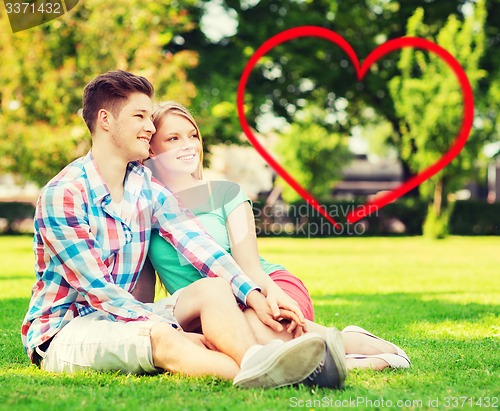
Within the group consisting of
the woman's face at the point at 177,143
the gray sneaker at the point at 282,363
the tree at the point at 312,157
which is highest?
the woman's face at the point at 177,143

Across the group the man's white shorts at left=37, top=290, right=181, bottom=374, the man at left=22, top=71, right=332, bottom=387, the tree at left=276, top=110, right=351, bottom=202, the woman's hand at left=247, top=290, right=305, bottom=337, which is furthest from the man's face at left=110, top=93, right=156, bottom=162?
the tree at left=276, top=110, right=351, bottom=202

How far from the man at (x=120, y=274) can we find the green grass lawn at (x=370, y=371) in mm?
98

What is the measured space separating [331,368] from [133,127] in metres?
1.59

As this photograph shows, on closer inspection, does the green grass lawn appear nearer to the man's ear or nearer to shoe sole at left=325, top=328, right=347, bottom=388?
shoe sole at left=325, top=328, right=347, bottom=388

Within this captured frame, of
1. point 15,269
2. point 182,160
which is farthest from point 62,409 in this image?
point 15,269

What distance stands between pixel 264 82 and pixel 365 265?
54.5 ft

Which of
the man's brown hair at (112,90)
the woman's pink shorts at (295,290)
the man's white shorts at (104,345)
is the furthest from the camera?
the woman's pink shorts at (295,290)

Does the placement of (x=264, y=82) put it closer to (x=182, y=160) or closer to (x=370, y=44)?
(x=370, y=44)

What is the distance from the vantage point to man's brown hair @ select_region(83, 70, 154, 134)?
4070 mm

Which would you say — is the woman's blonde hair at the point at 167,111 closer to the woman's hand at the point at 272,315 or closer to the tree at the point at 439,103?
the woman's hand at the point at 272,315

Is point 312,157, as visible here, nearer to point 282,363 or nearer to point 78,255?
point 78,255

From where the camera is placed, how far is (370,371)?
399 centimetres

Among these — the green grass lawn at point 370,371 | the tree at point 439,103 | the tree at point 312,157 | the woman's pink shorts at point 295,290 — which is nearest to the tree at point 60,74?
the green grass lawn at point 370,371

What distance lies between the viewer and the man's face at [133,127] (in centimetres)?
409
